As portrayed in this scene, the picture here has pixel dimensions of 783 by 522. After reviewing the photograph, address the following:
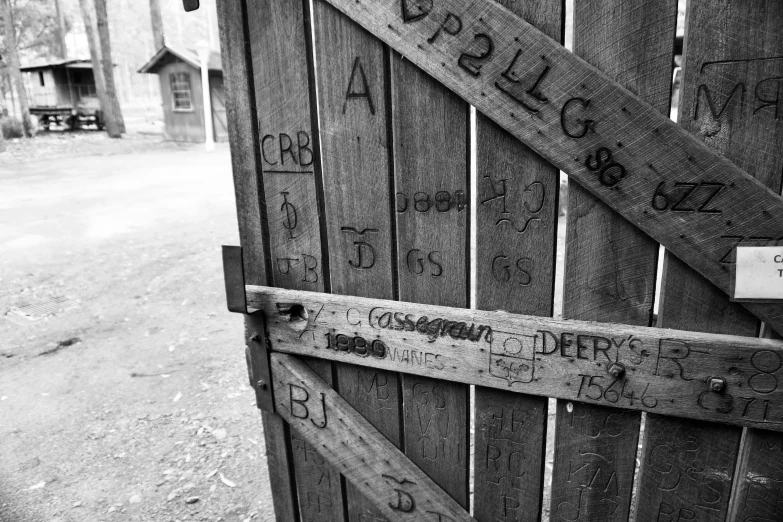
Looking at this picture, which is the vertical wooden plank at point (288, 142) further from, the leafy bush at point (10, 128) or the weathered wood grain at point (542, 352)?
the leafy bush at point (10, 128)

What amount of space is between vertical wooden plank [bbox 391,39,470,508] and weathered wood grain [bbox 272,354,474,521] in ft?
0.42

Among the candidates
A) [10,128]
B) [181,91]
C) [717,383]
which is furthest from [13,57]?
[717,383]

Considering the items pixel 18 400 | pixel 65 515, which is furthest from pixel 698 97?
pixel 18 400

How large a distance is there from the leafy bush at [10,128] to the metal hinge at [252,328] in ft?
78.7

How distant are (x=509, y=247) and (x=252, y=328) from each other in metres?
0.96

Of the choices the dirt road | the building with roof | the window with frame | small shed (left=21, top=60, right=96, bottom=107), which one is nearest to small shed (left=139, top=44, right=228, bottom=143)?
the window with frame

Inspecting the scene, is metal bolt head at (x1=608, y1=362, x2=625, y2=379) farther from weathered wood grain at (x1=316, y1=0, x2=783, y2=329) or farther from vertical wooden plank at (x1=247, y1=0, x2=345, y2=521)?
vertical wooden plank at (x1=247, y1=0, x2=345, y2=521)

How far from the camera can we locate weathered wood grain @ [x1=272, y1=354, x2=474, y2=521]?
2.02 meters

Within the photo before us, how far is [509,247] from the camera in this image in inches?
65.8

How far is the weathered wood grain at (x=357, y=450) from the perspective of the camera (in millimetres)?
2016

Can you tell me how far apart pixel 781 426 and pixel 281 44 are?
1.76 meters

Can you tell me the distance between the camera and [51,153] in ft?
62.9

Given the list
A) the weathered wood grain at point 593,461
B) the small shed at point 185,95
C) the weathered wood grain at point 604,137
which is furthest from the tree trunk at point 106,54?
the weathered wood grain at point 593,461

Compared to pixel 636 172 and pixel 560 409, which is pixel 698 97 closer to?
pixel 636 172
